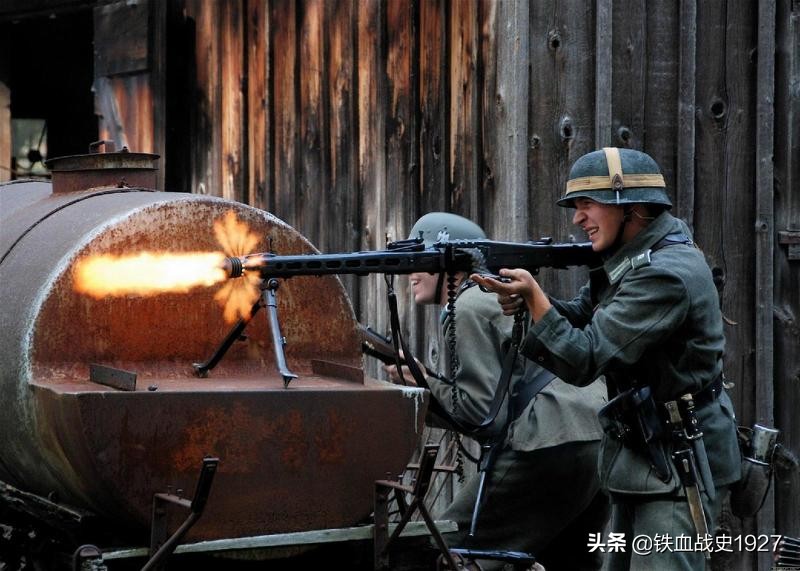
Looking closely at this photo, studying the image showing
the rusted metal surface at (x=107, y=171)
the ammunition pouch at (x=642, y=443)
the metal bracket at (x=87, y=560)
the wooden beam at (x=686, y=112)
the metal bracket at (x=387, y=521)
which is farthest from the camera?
the wooden beam at (x=686, y=112)

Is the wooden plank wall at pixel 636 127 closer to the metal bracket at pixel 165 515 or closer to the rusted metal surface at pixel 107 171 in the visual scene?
the rusted metal surface at pixel 107 171

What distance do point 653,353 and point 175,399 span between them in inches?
65.7

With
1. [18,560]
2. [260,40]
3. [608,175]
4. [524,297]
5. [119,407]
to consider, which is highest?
[260,40]

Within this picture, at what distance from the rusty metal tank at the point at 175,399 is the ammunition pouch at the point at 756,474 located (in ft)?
4.18

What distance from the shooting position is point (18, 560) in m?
4.38

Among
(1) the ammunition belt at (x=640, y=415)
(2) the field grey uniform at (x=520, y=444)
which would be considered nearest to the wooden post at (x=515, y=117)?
(2) the field grey uniform at (x=520, y=444)

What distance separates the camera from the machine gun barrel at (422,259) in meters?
4.19

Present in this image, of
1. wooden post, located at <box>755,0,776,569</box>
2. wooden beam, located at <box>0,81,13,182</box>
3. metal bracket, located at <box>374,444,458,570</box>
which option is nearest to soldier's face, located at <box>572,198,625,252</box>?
Answer: metal bracket, located at <box>374,444,458,570</box>

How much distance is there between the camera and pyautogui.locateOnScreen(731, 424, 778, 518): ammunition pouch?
476 centimetres

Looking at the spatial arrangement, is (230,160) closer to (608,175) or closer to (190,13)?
(190,13)

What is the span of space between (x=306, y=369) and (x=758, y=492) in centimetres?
173

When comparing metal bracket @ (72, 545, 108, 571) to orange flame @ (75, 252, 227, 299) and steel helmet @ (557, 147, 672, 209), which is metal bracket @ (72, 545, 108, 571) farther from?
steel helmet @ (557, 147, 672, 209)

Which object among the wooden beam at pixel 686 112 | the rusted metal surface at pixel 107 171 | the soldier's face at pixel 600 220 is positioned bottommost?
the soldier's face at pixel 600 220

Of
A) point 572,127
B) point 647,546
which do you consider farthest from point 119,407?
point 572,127
